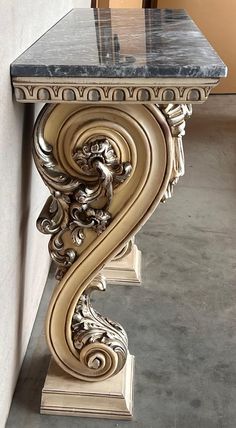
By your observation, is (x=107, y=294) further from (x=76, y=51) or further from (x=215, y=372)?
(x=76, y=51)

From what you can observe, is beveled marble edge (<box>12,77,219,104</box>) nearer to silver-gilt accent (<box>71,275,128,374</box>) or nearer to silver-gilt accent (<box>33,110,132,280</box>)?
silver-gilt accent (<box>33,110,132,280</box>)

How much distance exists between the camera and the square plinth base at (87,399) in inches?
50.1

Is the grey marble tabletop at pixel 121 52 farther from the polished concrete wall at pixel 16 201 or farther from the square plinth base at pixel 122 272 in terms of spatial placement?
the square plinth base at pixel 122 272

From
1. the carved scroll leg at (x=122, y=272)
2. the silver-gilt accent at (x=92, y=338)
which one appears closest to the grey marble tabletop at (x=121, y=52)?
the silver-gilt accent at (x=92, y=338)

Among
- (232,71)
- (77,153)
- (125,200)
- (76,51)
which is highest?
(76,51)

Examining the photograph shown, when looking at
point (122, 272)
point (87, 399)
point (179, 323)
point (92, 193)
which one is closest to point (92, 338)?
point (87, 399)

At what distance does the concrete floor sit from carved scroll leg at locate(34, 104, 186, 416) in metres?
0.16

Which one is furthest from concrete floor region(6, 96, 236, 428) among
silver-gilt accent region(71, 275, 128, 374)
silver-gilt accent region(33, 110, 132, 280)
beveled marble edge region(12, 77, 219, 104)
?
beveled marble edge region(12, 77, 219, 104)

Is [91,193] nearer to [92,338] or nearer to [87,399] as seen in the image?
[92,338]

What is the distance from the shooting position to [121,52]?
1079 millimetres

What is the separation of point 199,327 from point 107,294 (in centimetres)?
31

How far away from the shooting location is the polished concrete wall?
1021mm

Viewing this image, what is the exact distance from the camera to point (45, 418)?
1.27 m

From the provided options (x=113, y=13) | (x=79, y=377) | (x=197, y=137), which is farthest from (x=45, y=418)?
(x=197, y=137)
